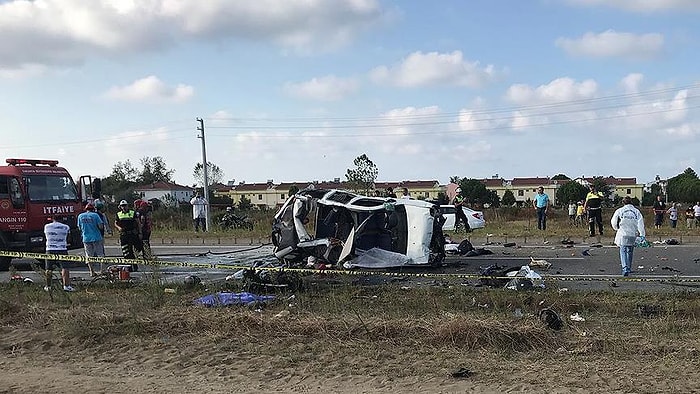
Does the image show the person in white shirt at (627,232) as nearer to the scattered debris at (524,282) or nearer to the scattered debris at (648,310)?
the scattered debris at (524,282)

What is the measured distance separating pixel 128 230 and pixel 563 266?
8.67m

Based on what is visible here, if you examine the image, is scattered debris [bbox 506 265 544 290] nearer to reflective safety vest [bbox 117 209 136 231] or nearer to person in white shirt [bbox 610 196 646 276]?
person in white shirt [bbox 610 196 646 276]

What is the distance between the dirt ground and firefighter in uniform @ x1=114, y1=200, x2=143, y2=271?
660cm

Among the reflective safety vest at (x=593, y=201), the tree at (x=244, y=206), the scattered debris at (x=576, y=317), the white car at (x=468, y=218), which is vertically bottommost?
the scattered debris at (x=576, y=317)

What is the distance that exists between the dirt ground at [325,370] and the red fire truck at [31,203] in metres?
8.76

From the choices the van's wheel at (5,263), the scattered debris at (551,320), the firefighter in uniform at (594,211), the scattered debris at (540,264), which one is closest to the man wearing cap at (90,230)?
the van's wheel at (5,263)

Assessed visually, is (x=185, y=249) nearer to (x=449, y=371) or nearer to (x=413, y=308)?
(x=413, y=308)

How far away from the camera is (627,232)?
11352 mm

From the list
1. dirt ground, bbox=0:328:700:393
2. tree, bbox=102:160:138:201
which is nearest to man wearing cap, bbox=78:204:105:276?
dirt ground, bbox=0:328:700:393

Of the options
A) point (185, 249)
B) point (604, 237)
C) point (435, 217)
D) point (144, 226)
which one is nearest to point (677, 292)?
point (435, 217)

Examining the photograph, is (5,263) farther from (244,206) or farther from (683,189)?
(683,189)

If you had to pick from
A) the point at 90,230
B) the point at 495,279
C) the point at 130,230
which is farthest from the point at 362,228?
the point at 90,230

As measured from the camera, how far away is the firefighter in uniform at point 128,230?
1344 cm

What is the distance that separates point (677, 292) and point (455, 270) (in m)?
4.12
